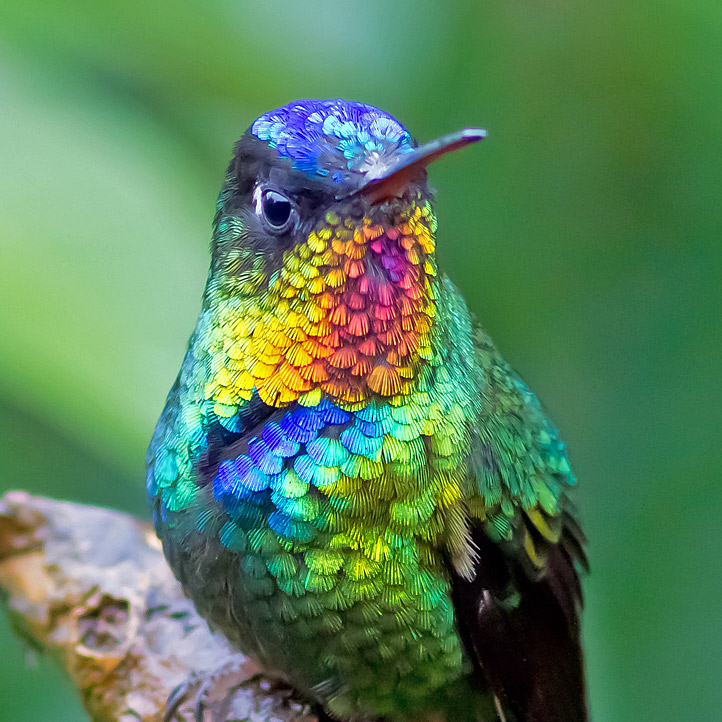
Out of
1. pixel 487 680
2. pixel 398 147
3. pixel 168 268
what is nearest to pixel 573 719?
pixel 487 680

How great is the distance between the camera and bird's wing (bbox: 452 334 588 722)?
1.44 meters

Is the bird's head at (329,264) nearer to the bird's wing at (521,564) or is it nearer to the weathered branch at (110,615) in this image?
the bird's wing at (521,564)

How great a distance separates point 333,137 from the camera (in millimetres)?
1244

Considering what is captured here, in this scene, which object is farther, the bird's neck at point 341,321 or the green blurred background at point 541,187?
the green blurred background at point 541,187

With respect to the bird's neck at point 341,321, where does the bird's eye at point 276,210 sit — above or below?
above

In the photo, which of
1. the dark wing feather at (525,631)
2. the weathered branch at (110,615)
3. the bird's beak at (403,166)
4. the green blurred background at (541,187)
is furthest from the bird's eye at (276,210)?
the weathered branch at (110,615)

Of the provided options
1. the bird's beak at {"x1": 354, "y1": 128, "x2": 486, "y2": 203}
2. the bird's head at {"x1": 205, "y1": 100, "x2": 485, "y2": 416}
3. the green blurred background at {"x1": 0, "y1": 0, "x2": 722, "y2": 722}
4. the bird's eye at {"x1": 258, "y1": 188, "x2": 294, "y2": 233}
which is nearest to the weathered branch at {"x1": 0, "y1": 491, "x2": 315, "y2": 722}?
the green blurred background at {"x1": 0, "y1": 0, "x2": 722, "y2": 722}

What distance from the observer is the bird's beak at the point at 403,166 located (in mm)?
1103

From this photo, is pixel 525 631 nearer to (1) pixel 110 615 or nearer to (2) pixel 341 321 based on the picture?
(2) pixel 341 321

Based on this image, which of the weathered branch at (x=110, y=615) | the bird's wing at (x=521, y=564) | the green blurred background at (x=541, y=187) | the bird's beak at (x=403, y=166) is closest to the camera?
the bird's beak at (x=403, y=166)

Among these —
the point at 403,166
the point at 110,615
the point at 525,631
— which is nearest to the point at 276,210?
the point at 403,166

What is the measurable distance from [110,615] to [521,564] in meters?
0.77

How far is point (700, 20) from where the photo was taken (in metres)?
2.09

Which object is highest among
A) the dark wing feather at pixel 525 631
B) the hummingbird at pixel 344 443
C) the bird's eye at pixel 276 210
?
the bird's eye at pixel 276 210
